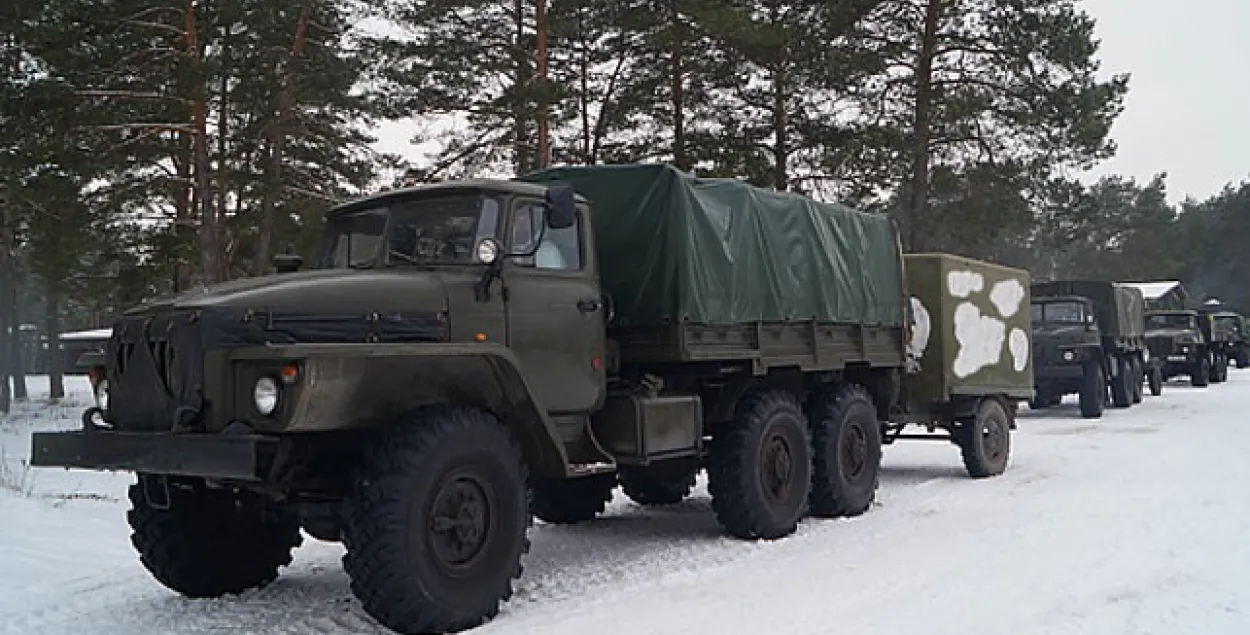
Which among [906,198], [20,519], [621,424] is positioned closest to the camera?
[621,424]

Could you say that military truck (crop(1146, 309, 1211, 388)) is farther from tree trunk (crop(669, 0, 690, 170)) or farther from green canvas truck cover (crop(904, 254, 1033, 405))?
green canvas truck cover (crop(904, 254, 1033, 405))

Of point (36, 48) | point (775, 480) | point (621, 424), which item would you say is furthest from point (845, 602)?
point (36, 48)

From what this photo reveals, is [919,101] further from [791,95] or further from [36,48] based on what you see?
[36,48]

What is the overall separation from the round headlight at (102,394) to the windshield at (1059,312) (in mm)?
18889

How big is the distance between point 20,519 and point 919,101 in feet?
65.4

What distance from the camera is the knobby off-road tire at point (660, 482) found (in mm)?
9008

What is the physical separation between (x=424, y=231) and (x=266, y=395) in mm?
1826

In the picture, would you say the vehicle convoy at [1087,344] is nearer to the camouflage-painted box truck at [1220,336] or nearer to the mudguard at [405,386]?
the camouflage-painted box truck at [1220,336]

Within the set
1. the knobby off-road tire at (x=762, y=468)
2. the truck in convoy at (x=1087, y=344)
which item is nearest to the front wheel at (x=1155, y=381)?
the truck in convoy at (x=1087, y=344)

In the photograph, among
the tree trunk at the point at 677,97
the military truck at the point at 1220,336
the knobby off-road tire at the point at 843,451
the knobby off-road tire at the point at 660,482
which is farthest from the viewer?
the military truck at the point at 1220,336

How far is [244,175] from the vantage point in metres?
20.1

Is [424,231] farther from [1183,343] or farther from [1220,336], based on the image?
[1220,336]

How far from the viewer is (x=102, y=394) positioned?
6.52 meters

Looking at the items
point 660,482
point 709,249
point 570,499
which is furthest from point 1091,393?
point 709,249
